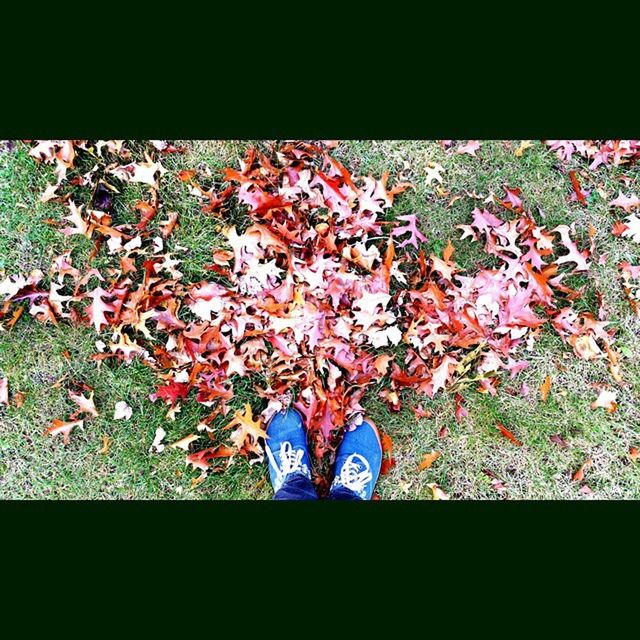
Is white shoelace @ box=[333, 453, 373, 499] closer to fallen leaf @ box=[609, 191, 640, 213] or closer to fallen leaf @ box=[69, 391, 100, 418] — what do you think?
fallen leaf @ box=[69, 391, 100, 418]

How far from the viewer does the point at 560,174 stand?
2.84 m

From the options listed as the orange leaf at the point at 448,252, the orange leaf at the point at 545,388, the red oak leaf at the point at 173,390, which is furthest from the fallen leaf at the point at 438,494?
the red oak leaf at the point at 173,390

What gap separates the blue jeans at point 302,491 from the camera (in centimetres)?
256

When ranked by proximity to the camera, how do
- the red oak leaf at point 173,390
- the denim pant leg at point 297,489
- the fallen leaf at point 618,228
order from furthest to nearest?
the fallen leaf at point 618,228 < the red oak leaf at point 173,390 < the denim pant leg at point 297,489

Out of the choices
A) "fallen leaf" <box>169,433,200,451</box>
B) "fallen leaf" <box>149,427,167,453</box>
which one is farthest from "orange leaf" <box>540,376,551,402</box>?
"fallen leaf" <box>149,427,167,453</box>

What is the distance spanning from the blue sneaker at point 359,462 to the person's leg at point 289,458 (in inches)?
6.5

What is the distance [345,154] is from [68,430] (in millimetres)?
2230

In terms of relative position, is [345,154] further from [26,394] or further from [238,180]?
[26,394]

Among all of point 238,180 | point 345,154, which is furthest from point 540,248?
point 238,180

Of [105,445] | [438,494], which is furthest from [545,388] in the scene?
[105,445]

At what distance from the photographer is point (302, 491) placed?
101 inches

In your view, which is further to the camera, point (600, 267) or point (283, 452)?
point (600, 267)

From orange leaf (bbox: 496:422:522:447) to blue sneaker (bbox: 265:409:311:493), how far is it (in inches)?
43.1

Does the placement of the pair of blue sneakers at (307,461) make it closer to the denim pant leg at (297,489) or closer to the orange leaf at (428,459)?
the denim pant leg at (297,489)
